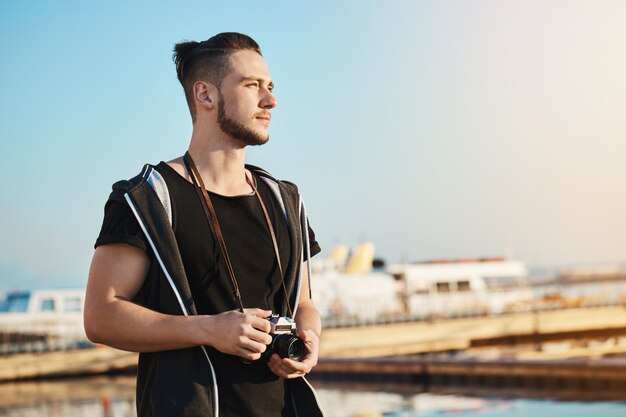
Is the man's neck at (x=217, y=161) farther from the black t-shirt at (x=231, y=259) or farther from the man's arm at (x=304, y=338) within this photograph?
the man's arm at (x=304, y=338)

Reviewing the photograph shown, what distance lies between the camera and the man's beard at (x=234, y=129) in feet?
7.77

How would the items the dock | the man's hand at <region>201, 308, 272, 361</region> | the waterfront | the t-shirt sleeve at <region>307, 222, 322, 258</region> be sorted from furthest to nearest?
the dock
the waterfront
the t-shirt sleeve at <region>307, 222, 322, 258</region>
the man's hand at <region>201, 308, 272, 361</region>

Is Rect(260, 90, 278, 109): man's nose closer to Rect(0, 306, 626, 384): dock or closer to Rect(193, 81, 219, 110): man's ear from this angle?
Rect(193, 81, 219, 110): man's ear

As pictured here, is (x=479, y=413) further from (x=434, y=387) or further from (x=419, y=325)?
(x=419, y=325)

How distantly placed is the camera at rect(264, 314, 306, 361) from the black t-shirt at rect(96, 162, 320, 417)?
0.08m

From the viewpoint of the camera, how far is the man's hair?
238cm

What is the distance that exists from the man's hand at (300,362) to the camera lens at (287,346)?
0.5 inches

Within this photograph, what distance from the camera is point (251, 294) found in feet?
7.75

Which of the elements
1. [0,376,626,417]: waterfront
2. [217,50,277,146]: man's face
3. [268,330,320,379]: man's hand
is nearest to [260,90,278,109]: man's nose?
[217,50,277,146]: man's face

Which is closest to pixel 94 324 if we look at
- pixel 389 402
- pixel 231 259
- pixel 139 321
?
pixel 139 321

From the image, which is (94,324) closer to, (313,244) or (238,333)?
(238,333)

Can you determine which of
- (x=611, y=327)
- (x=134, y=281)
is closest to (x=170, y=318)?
(x=134, y=281)

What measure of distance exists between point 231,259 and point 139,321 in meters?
0.26

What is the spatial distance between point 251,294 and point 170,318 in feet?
0.75
